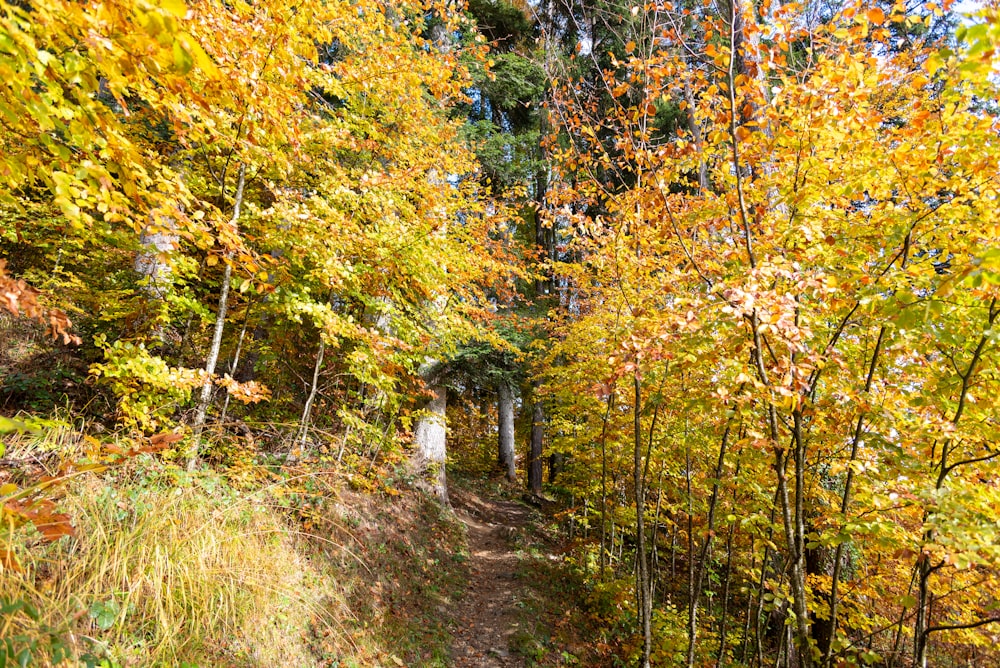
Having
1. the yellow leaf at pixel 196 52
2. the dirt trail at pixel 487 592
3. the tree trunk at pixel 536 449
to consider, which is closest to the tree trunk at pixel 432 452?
the dirt trail at pixel 487 592

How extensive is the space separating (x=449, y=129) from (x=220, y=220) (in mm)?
5648

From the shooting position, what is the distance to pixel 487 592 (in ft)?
24.3

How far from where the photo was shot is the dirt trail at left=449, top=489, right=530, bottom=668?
575 centimetres

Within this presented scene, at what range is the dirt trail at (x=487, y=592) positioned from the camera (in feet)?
18.9

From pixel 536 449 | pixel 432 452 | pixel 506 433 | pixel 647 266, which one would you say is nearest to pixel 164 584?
pixel 647 266

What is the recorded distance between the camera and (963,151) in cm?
274

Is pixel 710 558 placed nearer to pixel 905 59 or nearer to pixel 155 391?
pixel 905 59

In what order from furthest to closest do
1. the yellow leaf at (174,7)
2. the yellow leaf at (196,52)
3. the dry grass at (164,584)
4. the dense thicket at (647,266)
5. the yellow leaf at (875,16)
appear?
the yellow leaf at (875,16) → the dense thicket at (647,266) → the dry grass at (164,584) → the yellow leaf at (196,52) → the yellow leaf at (174,7)

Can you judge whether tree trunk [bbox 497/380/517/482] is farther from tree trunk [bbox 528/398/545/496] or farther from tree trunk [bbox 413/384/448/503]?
tree trunk [bbox 413/384/448/503]

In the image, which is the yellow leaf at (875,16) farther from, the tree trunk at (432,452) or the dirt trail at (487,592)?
the tree trunk at (432,452)

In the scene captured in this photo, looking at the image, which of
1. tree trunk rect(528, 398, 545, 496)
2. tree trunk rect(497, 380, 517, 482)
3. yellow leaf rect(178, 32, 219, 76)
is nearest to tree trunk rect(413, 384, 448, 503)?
tree trunk rect(497, 380, 517, 482)

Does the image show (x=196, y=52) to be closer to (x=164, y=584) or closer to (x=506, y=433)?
(x=164, y=584)

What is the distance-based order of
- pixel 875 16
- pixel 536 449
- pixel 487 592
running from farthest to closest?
1. pixel 536 449
2. pixel 487 592
3. pixel 875 16

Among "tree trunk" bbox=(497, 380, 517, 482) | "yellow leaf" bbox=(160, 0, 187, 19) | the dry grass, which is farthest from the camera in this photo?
"tree trunk" bbox=(497, 380, 517, 482)
